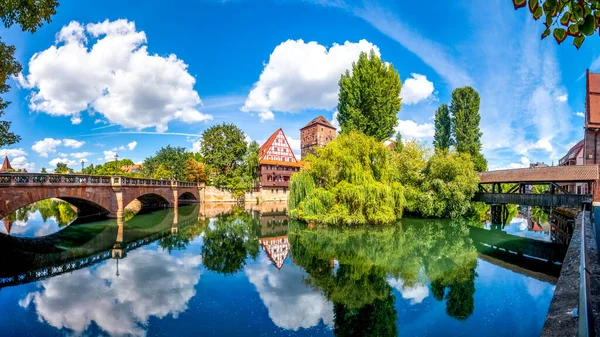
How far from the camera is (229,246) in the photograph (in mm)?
14367

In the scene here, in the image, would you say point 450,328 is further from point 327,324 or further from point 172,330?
point 172,330

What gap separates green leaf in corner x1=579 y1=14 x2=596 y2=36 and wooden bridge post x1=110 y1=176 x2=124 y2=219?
25.9 metres

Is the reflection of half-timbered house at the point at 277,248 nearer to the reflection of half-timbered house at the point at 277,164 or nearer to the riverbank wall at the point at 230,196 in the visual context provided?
the riverbank wall at the point at 230,196

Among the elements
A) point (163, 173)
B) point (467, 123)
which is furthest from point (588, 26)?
point (163, 173)

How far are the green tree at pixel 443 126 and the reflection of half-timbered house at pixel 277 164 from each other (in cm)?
2325

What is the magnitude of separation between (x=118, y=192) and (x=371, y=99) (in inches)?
877

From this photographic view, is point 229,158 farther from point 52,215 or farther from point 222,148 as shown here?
point 52,215

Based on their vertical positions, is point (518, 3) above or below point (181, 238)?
above

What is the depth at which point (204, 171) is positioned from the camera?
47.1 metres

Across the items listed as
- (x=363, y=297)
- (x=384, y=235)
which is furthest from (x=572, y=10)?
(x=384, y=235)

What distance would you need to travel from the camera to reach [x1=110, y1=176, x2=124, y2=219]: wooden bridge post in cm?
2250

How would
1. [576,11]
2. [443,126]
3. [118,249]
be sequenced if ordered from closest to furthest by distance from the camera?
[576,11], [118,249], [443,126]

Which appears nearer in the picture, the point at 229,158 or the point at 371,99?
the point at 371,99

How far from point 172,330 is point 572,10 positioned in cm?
741
